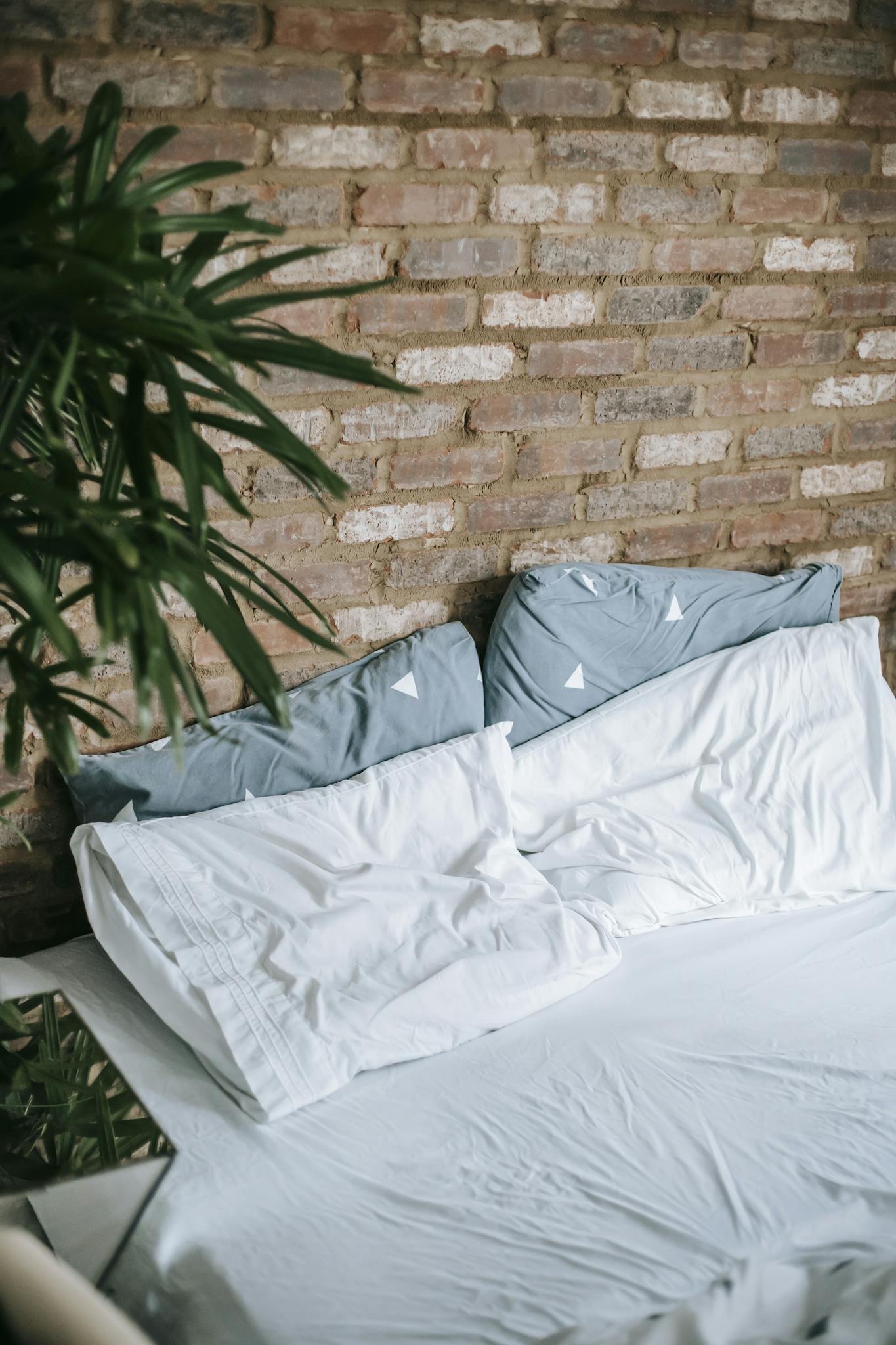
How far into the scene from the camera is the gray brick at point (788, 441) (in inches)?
83.8

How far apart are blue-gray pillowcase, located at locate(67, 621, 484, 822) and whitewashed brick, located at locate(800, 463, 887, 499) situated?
81cm

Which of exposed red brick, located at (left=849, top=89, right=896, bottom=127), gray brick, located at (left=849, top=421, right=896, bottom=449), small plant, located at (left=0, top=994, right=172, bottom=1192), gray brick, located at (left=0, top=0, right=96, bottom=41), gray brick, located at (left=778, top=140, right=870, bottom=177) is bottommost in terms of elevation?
small plant, located at (left=0, top=994, right=172, bottom=1192)

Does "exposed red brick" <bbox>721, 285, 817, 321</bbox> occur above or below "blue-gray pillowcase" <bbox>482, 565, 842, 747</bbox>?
above

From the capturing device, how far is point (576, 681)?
1906 millimetres

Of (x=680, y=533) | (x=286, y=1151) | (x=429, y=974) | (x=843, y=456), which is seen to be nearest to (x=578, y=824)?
(x=429, y=974)

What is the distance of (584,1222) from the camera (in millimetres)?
1160

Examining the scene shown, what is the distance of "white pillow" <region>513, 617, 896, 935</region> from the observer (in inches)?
70.2

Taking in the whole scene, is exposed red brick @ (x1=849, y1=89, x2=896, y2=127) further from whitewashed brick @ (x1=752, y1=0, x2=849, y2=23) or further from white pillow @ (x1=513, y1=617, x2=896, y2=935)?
white pillow @ (x1=513, y1=617, x2=896, y2=935)

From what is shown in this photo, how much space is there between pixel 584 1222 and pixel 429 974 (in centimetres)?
39

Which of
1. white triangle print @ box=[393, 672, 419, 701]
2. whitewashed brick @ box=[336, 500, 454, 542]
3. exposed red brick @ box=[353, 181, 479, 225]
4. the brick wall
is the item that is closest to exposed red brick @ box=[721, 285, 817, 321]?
the brick wall

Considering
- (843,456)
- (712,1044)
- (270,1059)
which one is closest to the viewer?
(270,1059)

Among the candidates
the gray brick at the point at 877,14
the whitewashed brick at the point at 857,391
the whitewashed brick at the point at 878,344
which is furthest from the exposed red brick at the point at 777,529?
the gray brick at the point at 877,14

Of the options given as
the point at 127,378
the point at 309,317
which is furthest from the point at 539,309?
Answer: the point at 127,378

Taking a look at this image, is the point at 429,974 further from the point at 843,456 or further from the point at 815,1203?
the point at 843,456
